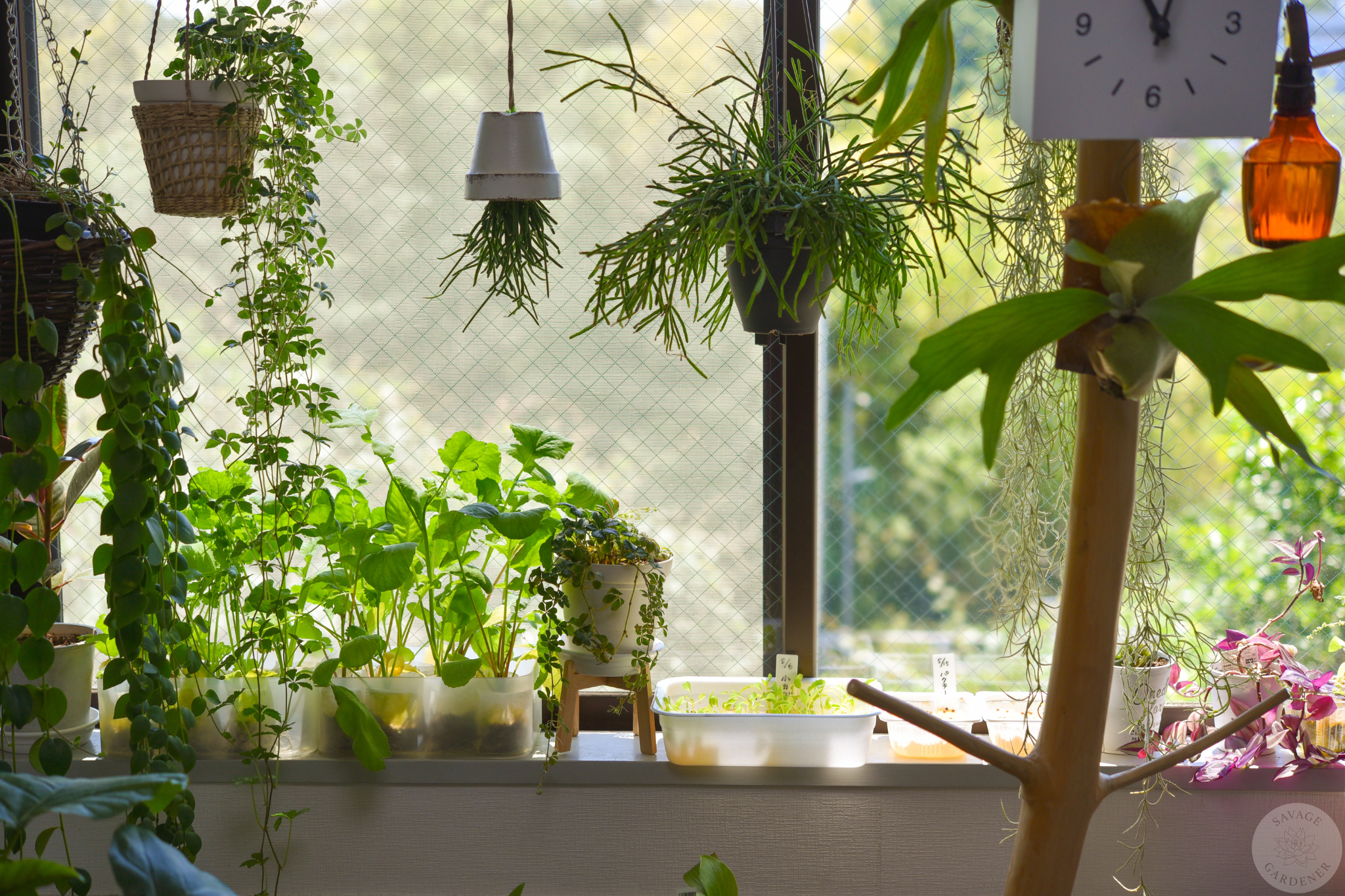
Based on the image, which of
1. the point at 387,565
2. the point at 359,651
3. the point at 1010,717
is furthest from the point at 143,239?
the point at 1010,717

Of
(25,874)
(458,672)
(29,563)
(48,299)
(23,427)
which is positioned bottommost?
(458,672)

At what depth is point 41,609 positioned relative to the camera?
0.87m

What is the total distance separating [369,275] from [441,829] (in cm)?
86

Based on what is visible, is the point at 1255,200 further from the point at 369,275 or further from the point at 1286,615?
the point at 369,275

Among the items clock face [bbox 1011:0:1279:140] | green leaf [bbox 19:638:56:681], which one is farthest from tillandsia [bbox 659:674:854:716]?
clock face [bbox 1011:0:1279:140]

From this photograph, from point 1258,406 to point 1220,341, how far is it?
5 cm

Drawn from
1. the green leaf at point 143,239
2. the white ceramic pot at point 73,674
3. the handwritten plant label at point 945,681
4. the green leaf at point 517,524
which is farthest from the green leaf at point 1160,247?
the white ceramic pot at point 73,674

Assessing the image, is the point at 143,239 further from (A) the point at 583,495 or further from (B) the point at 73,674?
(B) the point at 73,674

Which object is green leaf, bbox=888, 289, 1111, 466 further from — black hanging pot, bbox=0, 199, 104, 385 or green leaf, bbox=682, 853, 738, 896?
black hanging pot, bbox=0, 199, 104, 385

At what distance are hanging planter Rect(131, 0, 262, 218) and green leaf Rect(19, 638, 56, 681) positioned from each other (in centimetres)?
69

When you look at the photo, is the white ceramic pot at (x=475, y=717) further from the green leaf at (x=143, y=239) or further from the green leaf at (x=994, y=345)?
the green leaf at (x=994, y=345)

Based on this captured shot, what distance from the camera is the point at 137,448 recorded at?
1007 millimetres

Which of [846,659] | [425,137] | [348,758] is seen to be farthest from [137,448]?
[846,659]

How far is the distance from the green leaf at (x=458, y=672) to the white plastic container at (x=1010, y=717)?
0.73 meters
